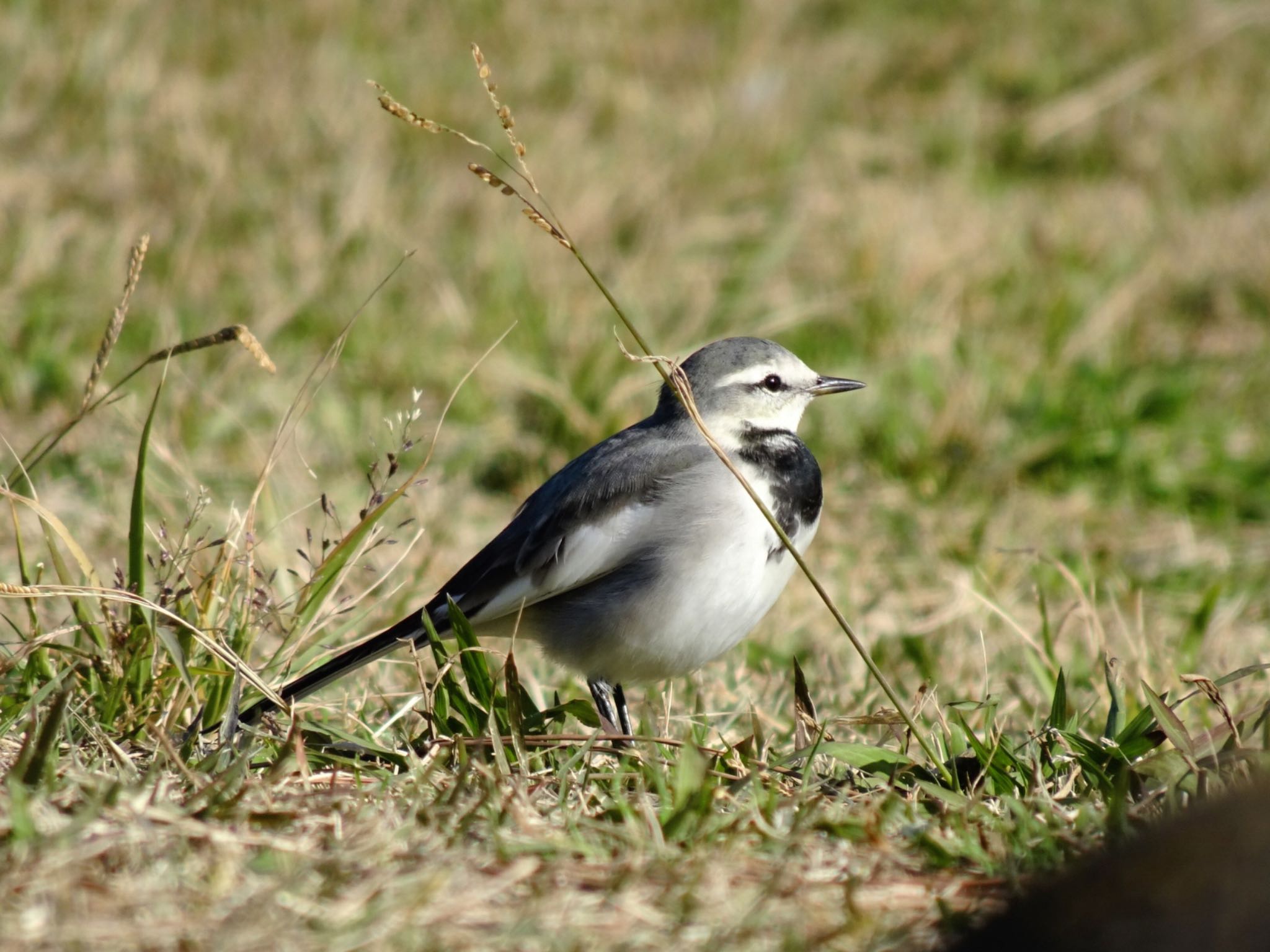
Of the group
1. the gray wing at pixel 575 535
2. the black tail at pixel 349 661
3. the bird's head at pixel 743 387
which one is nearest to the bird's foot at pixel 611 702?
the gray wing at pixel 575 535

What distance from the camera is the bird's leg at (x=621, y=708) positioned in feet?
15.9

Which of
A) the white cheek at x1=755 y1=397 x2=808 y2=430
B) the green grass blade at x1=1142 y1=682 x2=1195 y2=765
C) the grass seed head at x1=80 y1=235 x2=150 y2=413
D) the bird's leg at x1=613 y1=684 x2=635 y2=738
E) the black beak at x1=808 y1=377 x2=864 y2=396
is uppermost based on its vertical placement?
the grass seed head at x1=80 y1=235 x2=150 y2=413

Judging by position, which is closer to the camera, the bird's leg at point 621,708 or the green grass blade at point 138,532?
the green grass blade at point 138,532

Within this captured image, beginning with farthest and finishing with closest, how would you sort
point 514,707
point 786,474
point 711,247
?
1. point 711,247
2. point 786,474
3. point 514,707

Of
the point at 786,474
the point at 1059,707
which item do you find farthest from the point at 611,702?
the point at 1059,707

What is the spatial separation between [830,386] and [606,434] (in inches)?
85.2

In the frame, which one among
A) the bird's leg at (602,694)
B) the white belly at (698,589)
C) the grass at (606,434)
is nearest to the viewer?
the grass at (606,434)

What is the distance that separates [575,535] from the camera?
4.55 metres

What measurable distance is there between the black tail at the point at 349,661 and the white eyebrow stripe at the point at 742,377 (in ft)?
4.42

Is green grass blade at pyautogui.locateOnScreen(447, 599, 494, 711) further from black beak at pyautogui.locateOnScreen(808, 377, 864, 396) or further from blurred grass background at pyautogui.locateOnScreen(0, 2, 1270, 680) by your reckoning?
black beak at pyautogui.locateOnScreen(808, 377, 864, 396)

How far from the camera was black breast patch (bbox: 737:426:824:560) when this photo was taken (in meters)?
4.61

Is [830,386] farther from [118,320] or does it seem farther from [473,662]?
[118,320]

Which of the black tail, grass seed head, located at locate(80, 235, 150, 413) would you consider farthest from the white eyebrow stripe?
grass seed head, located at locate(80, 235, 150, 413)

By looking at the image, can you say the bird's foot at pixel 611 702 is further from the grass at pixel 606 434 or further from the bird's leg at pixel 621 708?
the grass at pixel 606 434
